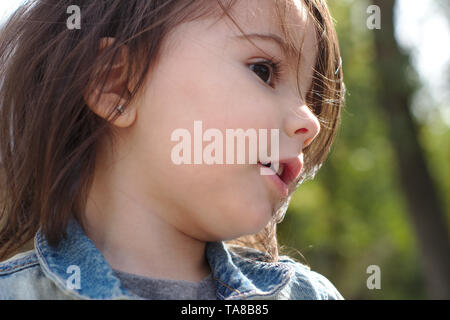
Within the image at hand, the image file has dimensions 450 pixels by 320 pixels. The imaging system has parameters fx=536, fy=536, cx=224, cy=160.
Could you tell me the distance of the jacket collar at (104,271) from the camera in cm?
144

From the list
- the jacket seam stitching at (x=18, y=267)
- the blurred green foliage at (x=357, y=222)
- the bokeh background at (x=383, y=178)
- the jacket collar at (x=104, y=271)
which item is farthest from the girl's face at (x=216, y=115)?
the blurred green foliage at (x=357, y=222)

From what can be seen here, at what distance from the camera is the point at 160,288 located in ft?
5.12

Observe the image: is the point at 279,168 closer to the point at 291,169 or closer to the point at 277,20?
the point at 291,169

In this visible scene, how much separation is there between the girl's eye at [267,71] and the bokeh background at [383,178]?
16.6 ft

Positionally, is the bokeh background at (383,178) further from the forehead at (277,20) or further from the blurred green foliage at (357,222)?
the forehead at (277,20)

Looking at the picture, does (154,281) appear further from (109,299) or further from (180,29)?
(180,29)

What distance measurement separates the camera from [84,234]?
161 cm

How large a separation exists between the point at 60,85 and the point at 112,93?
0.16 metres

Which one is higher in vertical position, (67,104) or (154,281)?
(67,104)

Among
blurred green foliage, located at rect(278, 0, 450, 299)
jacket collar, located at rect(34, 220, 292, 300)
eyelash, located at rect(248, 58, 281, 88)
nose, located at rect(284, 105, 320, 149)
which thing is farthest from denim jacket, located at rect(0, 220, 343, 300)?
blurred green foliage, located at rect(278, 0, 450, 299)

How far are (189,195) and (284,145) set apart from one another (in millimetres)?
318

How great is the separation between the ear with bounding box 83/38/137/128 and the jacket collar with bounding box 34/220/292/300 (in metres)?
0.35

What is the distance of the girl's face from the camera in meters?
1.54

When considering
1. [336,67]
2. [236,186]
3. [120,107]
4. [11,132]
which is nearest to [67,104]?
[120,107]
